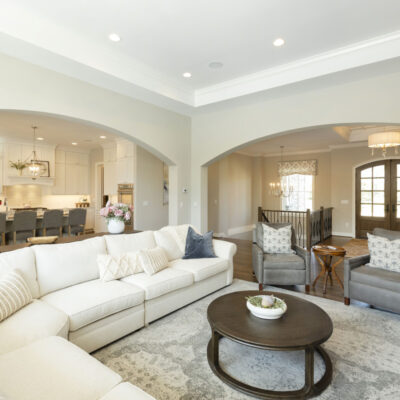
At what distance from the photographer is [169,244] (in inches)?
158

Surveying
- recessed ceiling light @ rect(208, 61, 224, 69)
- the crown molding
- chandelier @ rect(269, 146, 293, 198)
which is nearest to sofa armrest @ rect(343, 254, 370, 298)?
the crown molding

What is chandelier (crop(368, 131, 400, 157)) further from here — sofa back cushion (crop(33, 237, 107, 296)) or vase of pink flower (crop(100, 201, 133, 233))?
sofa back cushion (crop(33, 237, 107, 296))

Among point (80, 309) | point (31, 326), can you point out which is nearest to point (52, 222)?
point (80, 309)

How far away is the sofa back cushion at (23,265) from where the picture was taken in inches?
95.8

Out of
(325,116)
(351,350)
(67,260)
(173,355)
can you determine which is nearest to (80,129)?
(67,260)

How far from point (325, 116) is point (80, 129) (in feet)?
18.2


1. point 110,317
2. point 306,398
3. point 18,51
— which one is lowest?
point 306,398

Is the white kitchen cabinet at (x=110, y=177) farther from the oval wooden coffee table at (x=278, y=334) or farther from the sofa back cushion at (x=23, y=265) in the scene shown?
the oval wooden coffee table at (x=278, y=334)

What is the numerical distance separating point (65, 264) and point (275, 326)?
210cm

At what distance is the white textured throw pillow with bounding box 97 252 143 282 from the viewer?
119 inches

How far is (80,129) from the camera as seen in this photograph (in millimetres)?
6871

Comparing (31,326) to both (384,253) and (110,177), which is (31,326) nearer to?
(384,253)

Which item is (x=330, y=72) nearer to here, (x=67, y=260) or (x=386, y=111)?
(x=386, y=111)

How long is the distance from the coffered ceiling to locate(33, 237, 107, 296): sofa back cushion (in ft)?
7.83
